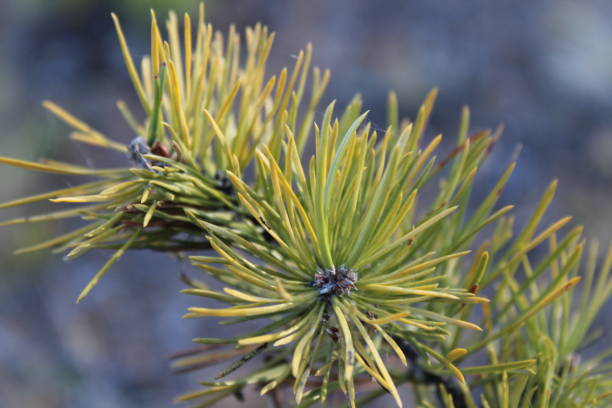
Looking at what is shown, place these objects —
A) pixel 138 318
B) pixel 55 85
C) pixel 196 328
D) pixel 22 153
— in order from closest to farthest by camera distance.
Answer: pixel 196 328 < pixel 138 318 < pixel 22 153 < pixel 55 85

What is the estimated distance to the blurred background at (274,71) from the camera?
2021mm

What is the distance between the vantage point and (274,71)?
7.22ft

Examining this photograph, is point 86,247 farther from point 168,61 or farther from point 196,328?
point 196,328

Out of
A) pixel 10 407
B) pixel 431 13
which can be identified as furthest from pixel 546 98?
pixel 10 407

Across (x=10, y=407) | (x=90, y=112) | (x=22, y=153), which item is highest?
(x=90, y=112)

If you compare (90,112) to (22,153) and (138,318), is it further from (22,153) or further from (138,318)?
(138,318)

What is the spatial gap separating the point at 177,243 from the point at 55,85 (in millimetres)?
→ 2405

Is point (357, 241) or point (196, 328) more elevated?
point (357, 241)

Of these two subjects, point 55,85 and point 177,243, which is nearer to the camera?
point 177,243

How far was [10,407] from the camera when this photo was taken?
2.00 m

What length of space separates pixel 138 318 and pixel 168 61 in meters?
1.97

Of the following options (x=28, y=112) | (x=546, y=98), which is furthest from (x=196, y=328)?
(x=546, y=98)

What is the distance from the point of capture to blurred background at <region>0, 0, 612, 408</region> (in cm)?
202

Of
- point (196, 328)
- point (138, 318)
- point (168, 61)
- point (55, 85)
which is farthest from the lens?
point (55, 85)
